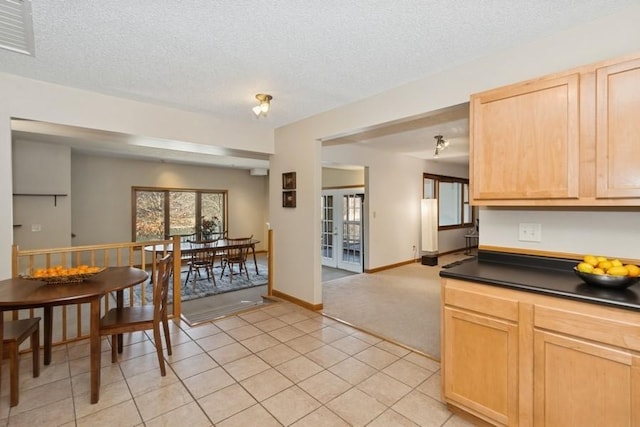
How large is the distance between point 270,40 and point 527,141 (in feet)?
6.00

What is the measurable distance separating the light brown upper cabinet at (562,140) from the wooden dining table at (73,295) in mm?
2743

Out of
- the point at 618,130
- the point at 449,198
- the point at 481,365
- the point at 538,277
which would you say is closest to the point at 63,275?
the point at 481,365

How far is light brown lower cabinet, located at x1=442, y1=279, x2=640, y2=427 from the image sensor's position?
1358 mm

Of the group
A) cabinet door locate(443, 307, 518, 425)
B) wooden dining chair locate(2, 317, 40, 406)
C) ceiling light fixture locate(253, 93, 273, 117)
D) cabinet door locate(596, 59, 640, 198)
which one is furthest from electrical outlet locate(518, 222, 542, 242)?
wooden dining chair locate(2, 317, 40, 406)

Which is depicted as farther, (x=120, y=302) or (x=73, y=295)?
(x=120, y=302)

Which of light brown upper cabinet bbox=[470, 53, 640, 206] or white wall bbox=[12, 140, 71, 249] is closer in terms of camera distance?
light brown upper cabinet bbox=[470, 53, 640, 206]

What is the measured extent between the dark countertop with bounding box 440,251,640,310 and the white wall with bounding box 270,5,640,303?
135mm

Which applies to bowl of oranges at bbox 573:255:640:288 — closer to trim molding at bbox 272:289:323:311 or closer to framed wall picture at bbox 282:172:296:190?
trim molding at bbox 272:289:323:311

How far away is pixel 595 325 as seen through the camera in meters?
1.40

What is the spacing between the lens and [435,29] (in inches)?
76.7

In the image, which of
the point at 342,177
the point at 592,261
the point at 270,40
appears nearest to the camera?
the point at 592,261

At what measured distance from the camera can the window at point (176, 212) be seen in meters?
6.98

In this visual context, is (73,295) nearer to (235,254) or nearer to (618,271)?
(618,271)

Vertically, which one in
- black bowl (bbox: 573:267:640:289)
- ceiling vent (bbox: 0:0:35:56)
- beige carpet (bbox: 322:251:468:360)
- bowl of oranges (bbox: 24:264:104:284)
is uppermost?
ceiling vent (bbox: 0:0:35:56)
